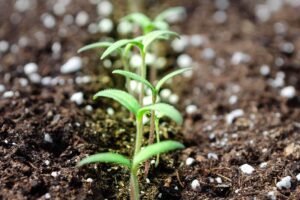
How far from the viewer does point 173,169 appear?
183 centimetres

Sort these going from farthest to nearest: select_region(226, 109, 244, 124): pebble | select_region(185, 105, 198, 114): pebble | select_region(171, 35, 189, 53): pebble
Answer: select_region(171, 35, 189, 53): pebble
select_region(185, 105, 198, 114): pebble
select_region(226, 109, 244, 124): pebble

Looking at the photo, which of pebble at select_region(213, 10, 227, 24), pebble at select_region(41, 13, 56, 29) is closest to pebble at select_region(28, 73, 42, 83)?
pebble at select_region(41, 13, 56, 29)

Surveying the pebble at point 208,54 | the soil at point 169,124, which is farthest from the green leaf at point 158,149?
the pebble at point 208,54

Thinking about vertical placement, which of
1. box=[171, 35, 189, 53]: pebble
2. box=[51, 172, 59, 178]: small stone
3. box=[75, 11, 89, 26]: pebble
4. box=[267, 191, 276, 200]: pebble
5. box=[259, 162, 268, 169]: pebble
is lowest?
box=[267, 191, 276, 200]: pebble

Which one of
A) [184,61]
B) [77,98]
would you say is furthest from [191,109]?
[77,98]

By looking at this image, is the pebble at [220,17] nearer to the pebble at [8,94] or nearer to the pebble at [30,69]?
the pebble at [30,69]

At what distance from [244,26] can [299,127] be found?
1060mm

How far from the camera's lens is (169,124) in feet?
7.02

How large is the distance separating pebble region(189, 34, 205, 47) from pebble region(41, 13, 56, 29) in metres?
0.85

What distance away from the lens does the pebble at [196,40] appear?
111 inches

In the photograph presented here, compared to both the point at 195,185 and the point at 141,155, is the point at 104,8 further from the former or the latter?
the point at 141,155

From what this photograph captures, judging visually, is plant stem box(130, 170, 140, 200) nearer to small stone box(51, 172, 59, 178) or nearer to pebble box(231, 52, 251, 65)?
small stone box(51, 172, 59, 178)

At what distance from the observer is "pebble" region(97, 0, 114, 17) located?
282 centimetres

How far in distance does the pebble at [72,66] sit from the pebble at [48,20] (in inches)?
18.7
